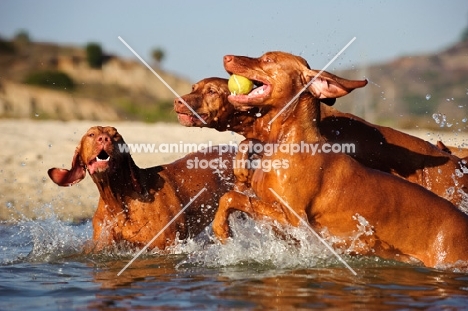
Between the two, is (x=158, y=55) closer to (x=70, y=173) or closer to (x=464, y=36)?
(x=464, y=36)

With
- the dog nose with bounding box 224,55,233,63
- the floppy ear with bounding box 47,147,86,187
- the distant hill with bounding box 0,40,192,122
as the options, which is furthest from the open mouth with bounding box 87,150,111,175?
the distant hill with bounding box 0,40,192,122

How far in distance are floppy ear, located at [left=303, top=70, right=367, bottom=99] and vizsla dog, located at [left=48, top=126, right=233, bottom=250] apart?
6.65 feet

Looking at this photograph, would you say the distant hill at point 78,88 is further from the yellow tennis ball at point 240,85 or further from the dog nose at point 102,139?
the yellow tennis ball at point 240,85

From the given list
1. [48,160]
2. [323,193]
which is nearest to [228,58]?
[323,193]

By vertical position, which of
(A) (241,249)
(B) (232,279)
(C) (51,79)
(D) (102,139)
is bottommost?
(B) (232,279)

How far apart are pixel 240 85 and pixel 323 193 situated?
1141 millimetres

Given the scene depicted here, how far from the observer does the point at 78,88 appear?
3170 centimetres

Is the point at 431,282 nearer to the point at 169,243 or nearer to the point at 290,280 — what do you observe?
the point at 290,280

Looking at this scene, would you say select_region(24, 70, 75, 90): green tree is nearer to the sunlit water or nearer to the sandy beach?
the sandy beach

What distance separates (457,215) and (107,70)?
1056 inches

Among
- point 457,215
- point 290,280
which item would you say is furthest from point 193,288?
point 457,215

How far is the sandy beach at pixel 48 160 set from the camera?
13453 millimetres

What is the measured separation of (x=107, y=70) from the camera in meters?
34.1

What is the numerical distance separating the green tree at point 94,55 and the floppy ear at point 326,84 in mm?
26704
